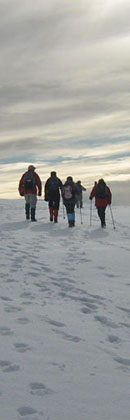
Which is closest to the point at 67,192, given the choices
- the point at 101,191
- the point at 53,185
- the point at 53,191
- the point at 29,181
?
the point at 53,191

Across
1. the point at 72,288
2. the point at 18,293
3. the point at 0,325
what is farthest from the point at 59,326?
the point at 72,288

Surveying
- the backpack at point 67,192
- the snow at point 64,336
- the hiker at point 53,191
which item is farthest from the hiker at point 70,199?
the snow at point 64,336

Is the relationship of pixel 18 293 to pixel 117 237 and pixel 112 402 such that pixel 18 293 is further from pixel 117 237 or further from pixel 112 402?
pixel 117 237

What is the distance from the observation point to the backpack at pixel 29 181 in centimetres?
1841

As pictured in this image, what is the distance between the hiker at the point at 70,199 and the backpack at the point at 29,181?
4.13ft

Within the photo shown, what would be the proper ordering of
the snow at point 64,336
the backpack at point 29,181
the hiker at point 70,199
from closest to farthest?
the snow at point 64,336 < the hiker at point 70,199 < the backpack at point 29,181

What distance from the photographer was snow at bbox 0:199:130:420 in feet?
13.1

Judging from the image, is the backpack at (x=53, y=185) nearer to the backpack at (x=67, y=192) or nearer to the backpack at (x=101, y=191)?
the backpack at (x=67, y=192)

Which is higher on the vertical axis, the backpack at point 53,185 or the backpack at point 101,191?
the backpack at point 53,185

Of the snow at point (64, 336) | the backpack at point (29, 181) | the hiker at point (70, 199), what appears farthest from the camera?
the backpack at point (29, 181)

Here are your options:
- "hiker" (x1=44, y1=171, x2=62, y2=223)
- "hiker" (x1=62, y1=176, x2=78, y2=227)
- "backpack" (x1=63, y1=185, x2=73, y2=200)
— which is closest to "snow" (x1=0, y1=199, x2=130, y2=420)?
"hiker" (x1=62, y1=176, x2=78, y2=227)

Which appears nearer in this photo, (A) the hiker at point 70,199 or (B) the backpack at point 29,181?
(A) the hiker at point 70,199

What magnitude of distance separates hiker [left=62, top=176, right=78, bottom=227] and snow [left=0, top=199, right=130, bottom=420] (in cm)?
615

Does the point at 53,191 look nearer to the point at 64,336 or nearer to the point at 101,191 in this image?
the point at 101,191
